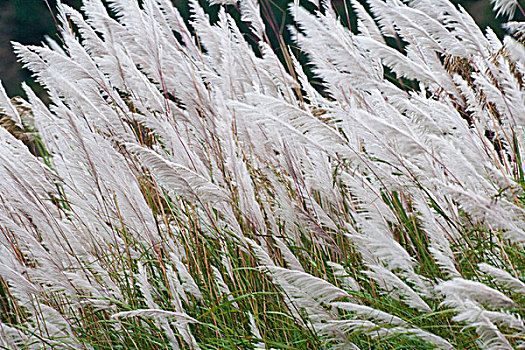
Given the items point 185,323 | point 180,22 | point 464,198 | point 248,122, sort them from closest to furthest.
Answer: point 464,198 < point 185,323 < point 248,122 < point 180,22

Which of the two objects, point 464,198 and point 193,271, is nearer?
point 464,198

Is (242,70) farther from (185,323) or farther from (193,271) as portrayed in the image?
(185,323)

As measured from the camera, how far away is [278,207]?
2.32m

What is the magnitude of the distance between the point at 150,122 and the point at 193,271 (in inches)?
24.3

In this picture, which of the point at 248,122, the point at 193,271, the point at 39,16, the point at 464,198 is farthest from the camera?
the point at 39,16

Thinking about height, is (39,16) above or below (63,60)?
below

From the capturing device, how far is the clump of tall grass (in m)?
1.64

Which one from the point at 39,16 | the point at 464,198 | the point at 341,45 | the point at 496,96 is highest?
the point at 341,45

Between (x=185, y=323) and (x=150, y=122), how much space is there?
879mm

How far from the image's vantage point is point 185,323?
1.67 metres

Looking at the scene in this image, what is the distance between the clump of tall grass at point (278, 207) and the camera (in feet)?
5.38

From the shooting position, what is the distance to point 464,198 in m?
1.30

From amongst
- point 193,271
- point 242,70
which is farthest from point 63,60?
point 193,271

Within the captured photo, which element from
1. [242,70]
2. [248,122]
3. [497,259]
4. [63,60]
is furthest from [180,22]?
[497,259]
